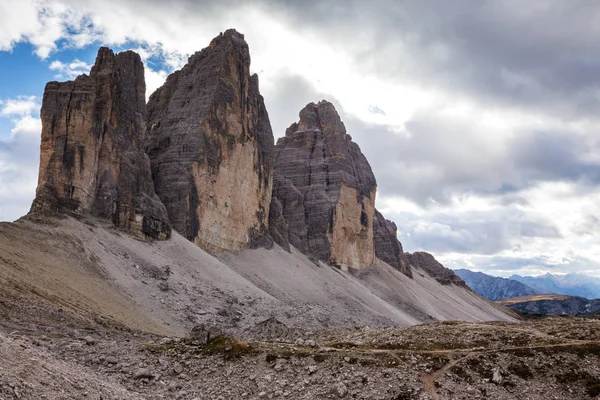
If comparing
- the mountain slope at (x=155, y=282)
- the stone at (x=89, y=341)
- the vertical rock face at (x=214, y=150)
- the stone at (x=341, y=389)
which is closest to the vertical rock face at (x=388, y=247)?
the vertical rock face at (x=214, y=150)

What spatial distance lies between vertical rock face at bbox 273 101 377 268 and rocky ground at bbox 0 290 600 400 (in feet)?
306

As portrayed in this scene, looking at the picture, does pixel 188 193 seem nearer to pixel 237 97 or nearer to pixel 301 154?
pixel 237 97

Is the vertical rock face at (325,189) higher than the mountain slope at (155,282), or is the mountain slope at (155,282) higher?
the vertical rock face at (325,189)

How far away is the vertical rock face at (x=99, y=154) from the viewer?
226 feet

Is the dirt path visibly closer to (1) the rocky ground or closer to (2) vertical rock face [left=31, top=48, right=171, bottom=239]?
(1) the rocky ground

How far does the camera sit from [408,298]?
406ft

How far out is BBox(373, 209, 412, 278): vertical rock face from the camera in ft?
552

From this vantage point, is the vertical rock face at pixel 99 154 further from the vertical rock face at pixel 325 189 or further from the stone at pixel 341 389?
the vertical rock face at pixel 325 189

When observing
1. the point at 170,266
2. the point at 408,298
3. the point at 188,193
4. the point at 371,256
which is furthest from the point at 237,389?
the point at 371,256

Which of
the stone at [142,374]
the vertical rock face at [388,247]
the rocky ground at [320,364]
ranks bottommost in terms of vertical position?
the stone at [142,374]

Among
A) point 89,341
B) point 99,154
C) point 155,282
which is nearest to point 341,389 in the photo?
point 89,341

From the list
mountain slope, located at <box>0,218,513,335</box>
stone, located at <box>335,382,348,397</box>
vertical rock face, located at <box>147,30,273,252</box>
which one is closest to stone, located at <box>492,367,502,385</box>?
stone, located at <box>335,382,348,397</box>

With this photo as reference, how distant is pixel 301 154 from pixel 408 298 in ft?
165

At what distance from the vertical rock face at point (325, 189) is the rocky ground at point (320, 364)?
306 ft
